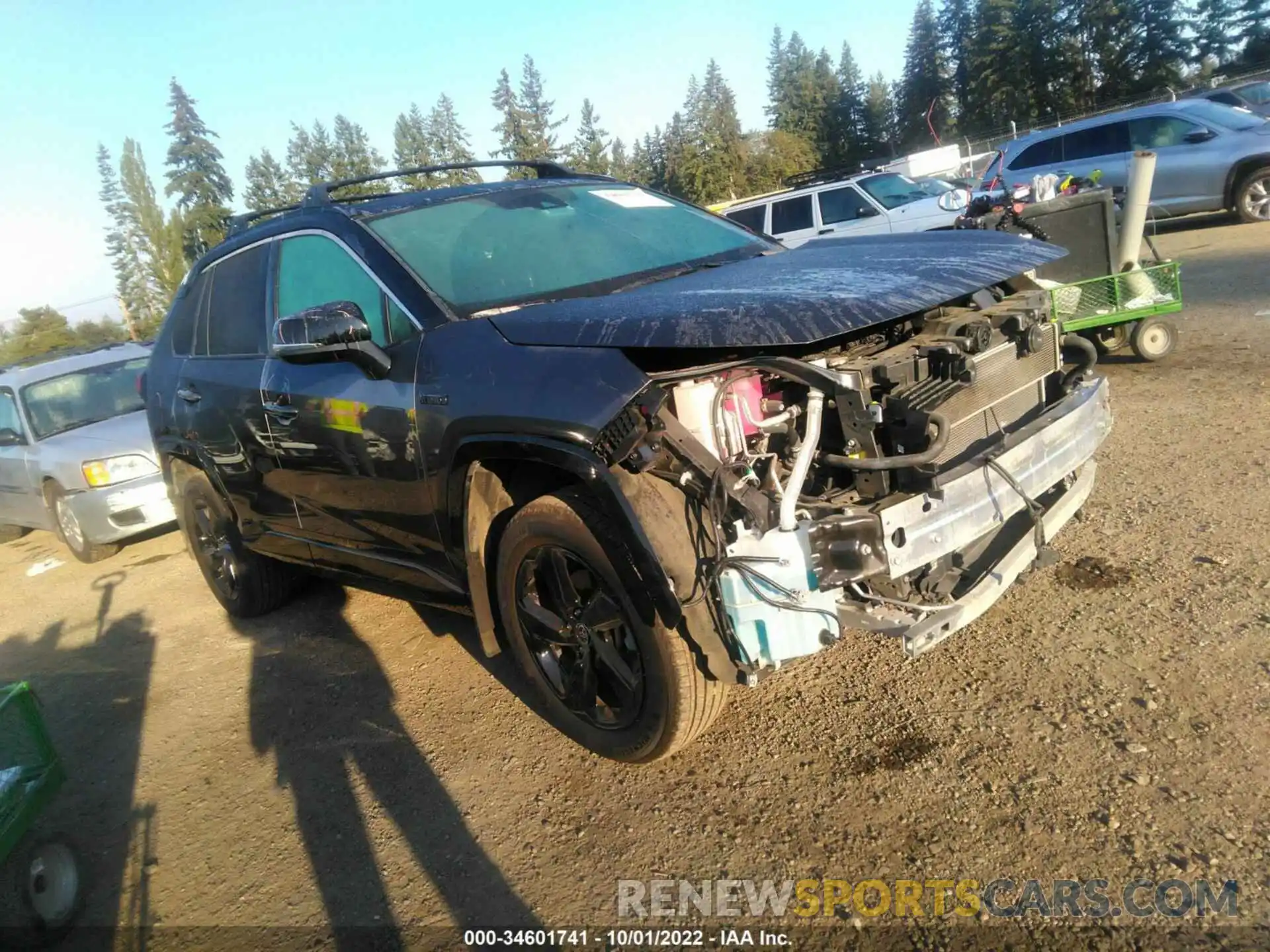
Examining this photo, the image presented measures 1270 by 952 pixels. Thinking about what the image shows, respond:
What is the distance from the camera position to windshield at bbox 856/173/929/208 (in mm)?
13367

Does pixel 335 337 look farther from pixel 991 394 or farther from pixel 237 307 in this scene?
pixel 991 394

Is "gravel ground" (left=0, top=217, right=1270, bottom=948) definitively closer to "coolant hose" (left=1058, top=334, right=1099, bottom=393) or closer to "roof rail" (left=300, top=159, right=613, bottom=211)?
"coolant hose" (left=1058, top=334, right=1099, bottom=393)

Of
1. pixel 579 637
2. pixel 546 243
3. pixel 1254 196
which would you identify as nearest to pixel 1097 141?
pixel 1254 196

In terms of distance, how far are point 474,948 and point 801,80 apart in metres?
88.2

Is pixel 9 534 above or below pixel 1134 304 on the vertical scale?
below

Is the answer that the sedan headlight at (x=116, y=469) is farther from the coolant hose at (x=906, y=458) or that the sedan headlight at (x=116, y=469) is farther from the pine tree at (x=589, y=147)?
the pine tree at (x=589, y=147)

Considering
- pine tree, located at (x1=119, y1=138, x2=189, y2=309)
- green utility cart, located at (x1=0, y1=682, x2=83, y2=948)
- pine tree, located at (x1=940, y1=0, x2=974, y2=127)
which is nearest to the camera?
green utility cart, located at (x1=0, y1=682, x2=83, y2=948)

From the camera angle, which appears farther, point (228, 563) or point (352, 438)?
point (228, 563)

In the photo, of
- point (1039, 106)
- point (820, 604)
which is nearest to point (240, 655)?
point (820, 604)

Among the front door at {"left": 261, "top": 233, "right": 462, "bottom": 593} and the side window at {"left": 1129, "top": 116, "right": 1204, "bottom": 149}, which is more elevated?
the side window at {"left": 1129, "top": 116, "right": 1204, "bottom": 149}

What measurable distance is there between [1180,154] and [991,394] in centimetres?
1265

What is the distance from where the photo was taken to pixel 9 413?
790 cm

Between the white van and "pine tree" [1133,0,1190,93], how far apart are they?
4755 cm

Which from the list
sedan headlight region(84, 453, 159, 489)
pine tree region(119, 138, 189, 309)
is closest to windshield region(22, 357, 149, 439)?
sedan headlight region(84, 453, 159, 489)
